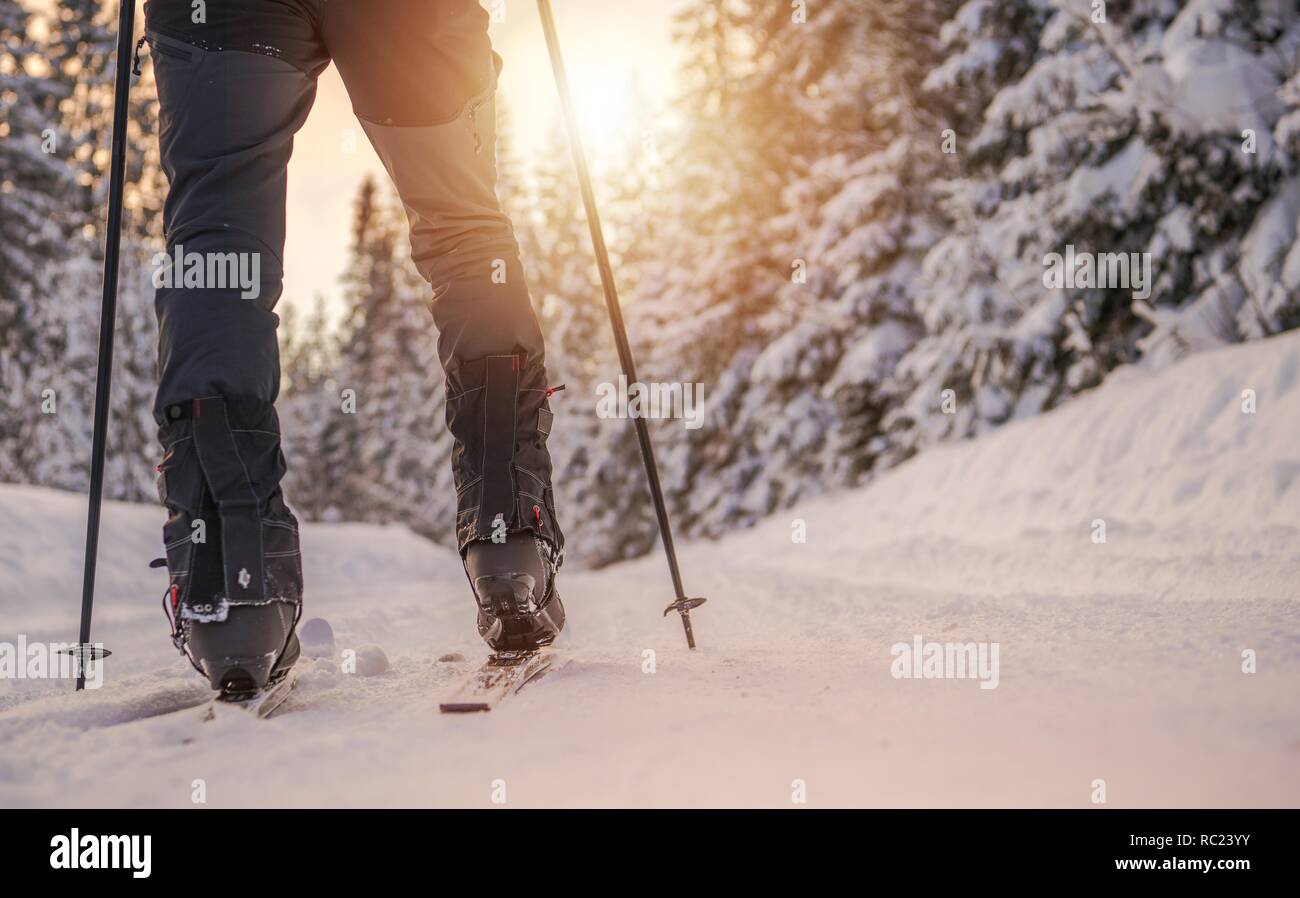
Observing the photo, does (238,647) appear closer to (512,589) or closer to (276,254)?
(512,589)

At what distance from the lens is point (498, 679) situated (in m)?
1.75

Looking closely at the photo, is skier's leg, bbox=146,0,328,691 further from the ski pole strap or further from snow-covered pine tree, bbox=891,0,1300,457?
snow-covered pine tree, bbox=891,0,1300,457

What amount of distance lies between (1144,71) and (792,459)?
396 inches

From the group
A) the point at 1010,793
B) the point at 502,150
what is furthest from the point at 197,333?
the point at 502,150

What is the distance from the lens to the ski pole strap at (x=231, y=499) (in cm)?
160

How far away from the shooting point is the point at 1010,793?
1.01m

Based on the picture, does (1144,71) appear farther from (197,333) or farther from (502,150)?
(502,150)

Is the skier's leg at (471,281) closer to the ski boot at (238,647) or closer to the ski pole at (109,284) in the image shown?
the ski boot at (238,647)

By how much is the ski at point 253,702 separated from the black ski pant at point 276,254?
0.16m

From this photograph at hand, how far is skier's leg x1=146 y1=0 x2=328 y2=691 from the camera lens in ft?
5.30

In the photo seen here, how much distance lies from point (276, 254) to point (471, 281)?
45 centimetres

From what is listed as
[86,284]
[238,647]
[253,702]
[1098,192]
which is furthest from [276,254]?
[86,284]

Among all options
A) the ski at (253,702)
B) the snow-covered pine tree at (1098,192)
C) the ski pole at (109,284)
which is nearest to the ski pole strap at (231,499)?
the ski at (253,702)
